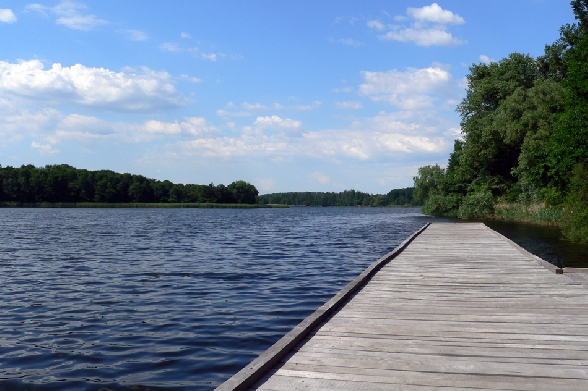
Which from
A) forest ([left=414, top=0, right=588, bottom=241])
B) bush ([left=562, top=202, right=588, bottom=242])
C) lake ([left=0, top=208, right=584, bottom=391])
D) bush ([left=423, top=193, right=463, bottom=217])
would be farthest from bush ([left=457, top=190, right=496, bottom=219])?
lake ([left=0, top=208, right=584, bottom=391])

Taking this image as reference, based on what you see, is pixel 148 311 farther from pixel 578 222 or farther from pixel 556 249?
pixel 578 222

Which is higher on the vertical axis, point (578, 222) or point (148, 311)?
point (578, 222)

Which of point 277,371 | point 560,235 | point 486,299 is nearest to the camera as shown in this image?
point 277,371

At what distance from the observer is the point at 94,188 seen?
367 feet

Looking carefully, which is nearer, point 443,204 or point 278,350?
point 278,350

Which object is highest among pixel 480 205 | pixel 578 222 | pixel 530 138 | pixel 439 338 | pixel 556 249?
pixel 530 138

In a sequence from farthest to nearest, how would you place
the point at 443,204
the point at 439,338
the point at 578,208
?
the point at 443,204 < the point at 578,208 < the point at 439,338

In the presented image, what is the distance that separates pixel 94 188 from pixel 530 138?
98.2m

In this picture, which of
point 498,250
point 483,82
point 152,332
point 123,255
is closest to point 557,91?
point 483,82

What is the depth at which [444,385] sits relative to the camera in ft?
12.5

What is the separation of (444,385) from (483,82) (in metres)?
44.2

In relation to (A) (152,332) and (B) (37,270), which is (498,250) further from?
(B) (37,270)

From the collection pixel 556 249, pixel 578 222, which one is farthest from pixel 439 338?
pixel 578 222

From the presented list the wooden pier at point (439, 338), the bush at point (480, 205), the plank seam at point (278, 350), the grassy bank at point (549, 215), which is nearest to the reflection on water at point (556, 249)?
the grassy bank at point (549, 215)
